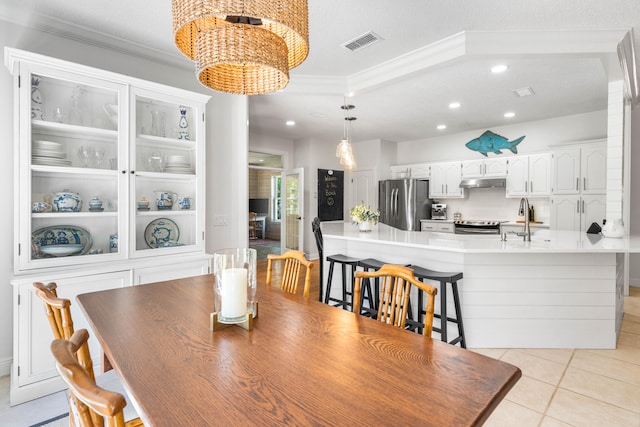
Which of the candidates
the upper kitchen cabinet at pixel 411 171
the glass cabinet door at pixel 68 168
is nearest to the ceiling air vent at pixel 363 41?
the glass cabinet door at pixel 68 168

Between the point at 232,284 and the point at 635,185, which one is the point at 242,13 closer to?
the point at 232,284

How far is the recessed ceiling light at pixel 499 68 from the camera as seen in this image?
3344 millimetres

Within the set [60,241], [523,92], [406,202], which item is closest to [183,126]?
[60,241]

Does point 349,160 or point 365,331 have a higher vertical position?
point 349,160

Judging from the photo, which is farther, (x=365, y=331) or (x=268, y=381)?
(x=365, y=331)

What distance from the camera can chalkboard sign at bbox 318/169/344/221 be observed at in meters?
7.06

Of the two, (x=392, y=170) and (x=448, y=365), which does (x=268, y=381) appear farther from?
(x=392, y=170)

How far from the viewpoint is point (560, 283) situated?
2.81m

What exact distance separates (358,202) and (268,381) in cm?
676

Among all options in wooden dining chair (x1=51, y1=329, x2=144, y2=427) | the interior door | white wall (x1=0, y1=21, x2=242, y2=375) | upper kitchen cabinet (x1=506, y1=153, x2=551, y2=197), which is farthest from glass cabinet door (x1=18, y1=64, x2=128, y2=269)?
upper kitchen cabinet (x1=506, y1=153, x2=551, y2=197)

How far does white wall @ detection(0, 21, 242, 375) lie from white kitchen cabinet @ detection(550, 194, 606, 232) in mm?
4539

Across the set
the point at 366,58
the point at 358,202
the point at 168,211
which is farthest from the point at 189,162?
the point at 358,202

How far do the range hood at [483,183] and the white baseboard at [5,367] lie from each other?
6.15 m

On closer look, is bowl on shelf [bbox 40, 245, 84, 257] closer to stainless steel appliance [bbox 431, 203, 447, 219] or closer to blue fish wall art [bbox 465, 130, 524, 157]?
stainless steel appliance [bbox 431, 203, 447, 219]
